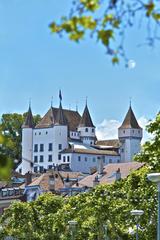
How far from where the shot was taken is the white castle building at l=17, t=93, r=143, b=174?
584ft

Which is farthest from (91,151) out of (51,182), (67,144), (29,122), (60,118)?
(51,182)

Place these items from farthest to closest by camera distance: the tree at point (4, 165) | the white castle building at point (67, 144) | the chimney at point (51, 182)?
the white castle building at point (67, 144) → the chimney at point (51, 182) → the tree at point (4, 165)

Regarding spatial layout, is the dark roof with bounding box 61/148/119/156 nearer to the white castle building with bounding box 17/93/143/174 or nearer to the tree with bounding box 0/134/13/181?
the white castle building with bounding box 17/93/143/174

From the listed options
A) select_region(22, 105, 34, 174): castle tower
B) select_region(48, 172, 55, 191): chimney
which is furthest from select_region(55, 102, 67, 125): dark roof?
select_region(48, 172, 55, 191): chimney

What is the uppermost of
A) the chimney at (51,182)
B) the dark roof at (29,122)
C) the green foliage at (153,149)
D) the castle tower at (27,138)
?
the dark roof at (29,122)

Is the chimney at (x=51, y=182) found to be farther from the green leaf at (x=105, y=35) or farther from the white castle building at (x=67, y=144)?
the green leaf at (x=105, y=35)

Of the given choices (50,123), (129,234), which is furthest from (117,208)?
(50,123)

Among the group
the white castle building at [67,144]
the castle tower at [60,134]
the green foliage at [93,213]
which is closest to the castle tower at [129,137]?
the white castle building at [67,144]

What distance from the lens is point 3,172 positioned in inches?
169

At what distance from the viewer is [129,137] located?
195 meters

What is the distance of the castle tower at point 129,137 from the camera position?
623 feet

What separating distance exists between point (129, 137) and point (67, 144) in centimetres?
1844

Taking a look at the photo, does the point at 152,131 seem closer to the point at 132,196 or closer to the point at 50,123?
the point at 132,196

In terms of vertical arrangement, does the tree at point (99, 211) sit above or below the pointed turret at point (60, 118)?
below
